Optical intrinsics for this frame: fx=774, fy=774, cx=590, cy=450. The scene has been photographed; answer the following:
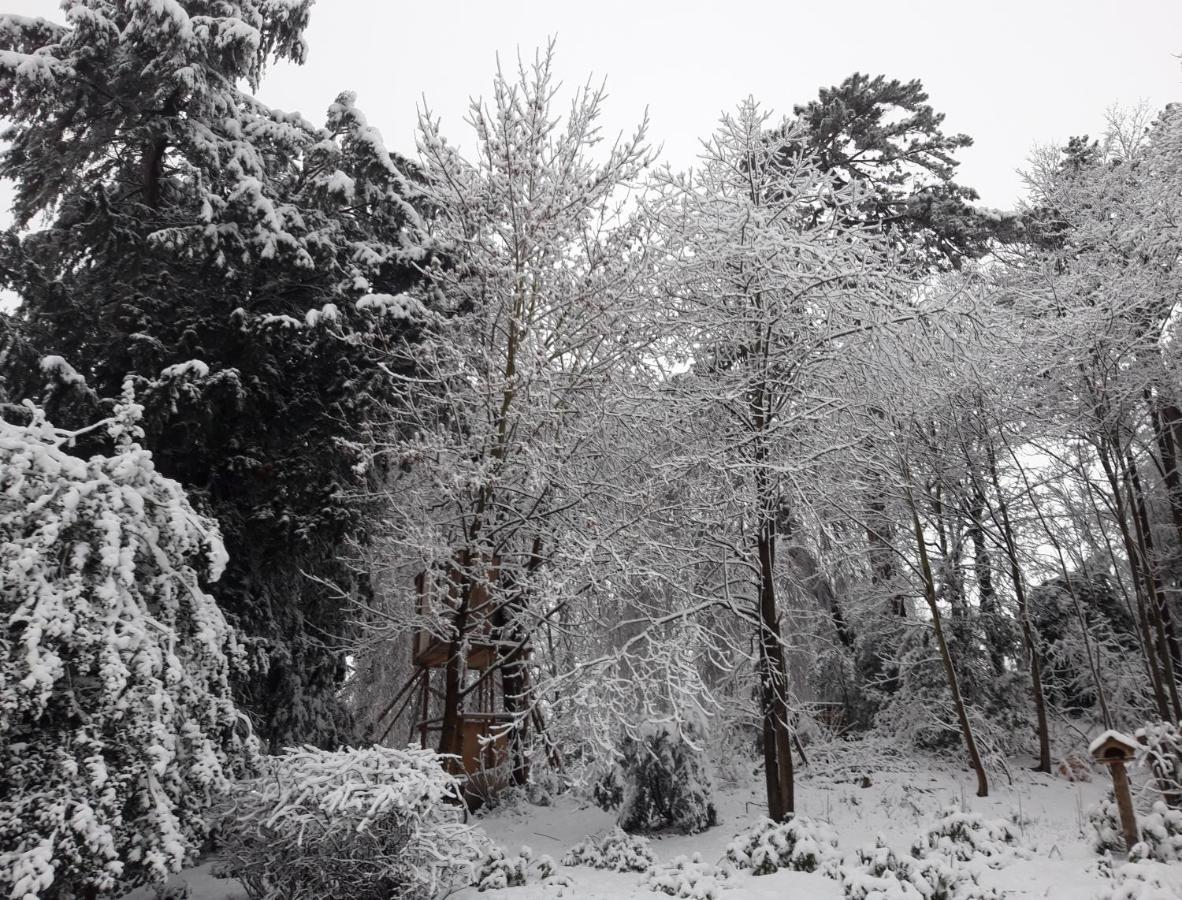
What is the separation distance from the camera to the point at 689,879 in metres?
5.66

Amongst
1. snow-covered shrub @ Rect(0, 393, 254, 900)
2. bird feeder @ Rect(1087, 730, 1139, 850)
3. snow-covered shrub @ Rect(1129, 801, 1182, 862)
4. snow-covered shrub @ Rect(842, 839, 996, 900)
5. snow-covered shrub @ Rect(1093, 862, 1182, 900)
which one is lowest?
snow-covered shrub @ Rect(842, 839, 996, 900)

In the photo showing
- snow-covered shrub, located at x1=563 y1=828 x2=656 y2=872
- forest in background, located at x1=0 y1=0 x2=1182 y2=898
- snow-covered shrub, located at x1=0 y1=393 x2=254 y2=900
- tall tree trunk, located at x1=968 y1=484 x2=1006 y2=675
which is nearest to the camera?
snow-covered shrub, located at x1=0 y1=393 x2=254 y2=900

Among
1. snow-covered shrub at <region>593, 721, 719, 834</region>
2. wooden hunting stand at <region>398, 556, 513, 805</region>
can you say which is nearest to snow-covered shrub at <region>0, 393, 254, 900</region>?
wooden hunting stand at <region>398, 556, 513, 805</region>

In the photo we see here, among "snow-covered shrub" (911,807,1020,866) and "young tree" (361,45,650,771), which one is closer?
"snow-covered shrub" (911,807,1020,866)

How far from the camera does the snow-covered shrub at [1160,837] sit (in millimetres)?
5164

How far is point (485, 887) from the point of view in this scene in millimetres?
5840

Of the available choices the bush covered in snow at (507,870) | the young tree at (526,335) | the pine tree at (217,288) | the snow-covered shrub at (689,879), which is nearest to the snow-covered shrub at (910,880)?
the snow-covered shrub at (689,879)

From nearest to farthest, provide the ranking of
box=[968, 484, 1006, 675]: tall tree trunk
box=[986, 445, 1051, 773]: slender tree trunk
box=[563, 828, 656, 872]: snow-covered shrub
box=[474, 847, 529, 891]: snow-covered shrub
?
box=[474, 847, 529, 891]: snow-covered shrub, box=[563, 828, 656, 872]: snow-covered shrub, box=[986, 445, 1051, 773]: slender tree trunk, box=[968, 484, 1006, 675]: tall tree trunk

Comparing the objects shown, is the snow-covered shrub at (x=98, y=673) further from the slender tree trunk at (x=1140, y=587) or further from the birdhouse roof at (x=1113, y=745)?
the slender tree trunk at (x=1140, y=587)

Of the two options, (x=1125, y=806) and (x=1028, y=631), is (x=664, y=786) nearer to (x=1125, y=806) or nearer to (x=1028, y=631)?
(x=1125, y=806)

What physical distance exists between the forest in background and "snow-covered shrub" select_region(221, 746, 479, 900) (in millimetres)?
422

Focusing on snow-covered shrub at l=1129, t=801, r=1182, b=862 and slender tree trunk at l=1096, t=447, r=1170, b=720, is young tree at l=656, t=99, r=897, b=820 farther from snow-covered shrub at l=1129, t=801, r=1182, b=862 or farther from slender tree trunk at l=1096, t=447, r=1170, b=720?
slender tree trunk at l=1096, t=447, r=1170, b=720

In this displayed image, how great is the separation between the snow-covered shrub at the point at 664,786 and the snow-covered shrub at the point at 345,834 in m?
2.82

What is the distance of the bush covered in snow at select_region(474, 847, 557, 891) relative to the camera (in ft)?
19.2
